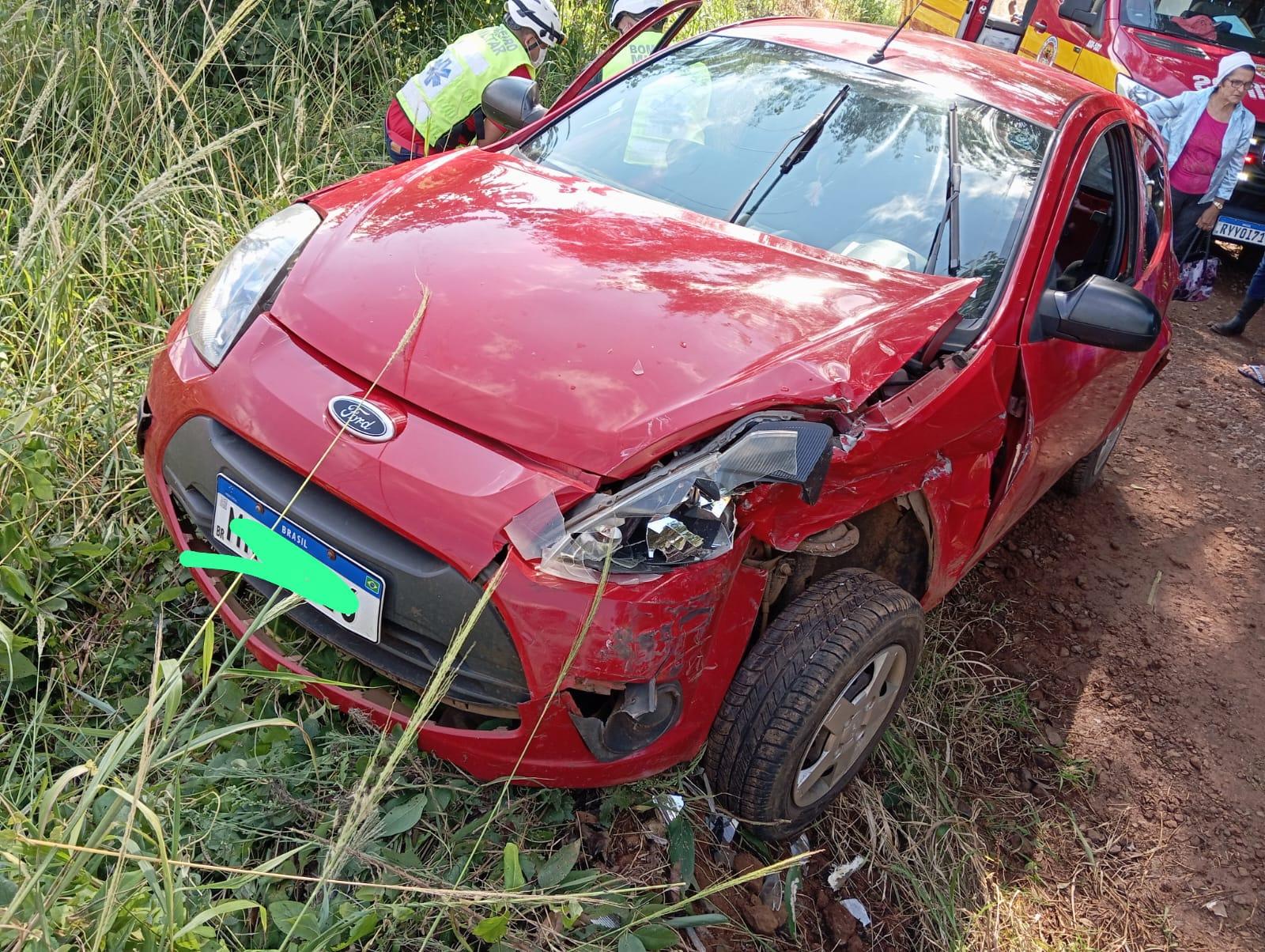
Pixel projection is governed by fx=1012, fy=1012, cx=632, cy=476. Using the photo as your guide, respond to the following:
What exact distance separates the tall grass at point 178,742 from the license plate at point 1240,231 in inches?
198

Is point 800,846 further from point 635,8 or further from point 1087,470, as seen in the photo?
point 635,8

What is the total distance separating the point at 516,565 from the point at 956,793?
1603mm

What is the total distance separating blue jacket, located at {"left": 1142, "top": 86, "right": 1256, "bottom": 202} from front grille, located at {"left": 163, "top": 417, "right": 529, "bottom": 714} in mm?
5626

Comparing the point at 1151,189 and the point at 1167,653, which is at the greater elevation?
the point at 1151,189

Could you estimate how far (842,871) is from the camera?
2350mm

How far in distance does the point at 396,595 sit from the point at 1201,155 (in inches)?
227

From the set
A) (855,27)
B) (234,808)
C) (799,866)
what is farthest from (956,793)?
(855,27)

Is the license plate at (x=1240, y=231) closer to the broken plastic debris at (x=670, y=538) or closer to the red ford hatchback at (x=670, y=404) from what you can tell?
the red ford hatchback at (x=670, y=404)

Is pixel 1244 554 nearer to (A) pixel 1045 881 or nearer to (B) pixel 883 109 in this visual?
(A) pixel 1045 881

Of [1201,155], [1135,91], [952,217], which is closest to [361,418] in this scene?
[952,217]

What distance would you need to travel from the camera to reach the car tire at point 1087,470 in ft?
13.2

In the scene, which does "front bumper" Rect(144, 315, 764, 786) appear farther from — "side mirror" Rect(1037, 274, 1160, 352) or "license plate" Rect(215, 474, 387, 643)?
"side mirror" Rect(1037, 274, 1160, 352)

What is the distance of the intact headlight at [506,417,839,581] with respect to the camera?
1.72 meters

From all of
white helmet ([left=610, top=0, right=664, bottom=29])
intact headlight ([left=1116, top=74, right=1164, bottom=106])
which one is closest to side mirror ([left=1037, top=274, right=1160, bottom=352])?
white helmet ([left=610, top=0, right=664, bottom=29])
